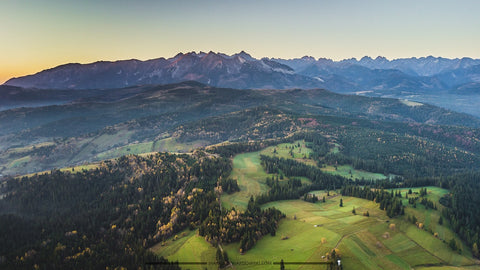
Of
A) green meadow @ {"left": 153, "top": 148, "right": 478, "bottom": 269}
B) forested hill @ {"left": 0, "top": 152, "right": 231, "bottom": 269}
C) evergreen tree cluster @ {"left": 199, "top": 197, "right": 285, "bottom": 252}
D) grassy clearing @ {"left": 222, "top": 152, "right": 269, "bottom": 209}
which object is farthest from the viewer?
grassy clearing @ {"left": 222, "top": 152, "right": 269, "bottom": 209}

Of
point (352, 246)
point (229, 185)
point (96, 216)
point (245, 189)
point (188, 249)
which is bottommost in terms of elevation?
point (96, 216)

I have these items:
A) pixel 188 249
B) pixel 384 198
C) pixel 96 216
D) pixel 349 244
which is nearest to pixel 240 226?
pixel 188 249

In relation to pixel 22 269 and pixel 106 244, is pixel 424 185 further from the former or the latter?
pixel 22 269

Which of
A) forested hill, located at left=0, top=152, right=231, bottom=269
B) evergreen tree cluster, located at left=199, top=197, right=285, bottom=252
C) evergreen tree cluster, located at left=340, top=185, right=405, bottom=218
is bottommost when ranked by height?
forested hill, located at left=0, top=152, right=231, bottom=269

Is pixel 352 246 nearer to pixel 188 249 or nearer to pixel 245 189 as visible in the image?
pixel 188 249

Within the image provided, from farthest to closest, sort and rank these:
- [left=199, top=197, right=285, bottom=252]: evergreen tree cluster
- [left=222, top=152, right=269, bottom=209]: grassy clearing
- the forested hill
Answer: [left=222, top=152, right=269, bottom=209]: grassy clearing → the forested hill → [left=199, top=197, right=285, bottom=252]: evergreen tree cluster

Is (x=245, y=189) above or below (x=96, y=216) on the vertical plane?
above

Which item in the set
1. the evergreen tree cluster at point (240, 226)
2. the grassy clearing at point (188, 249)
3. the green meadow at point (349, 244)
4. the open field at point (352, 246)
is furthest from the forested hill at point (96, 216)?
the open field at point (352, 246)

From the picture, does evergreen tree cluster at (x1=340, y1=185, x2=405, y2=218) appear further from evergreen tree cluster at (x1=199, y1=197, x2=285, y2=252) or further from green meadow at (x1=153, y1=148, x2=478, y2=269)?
evergreen tree cluster at (x1=199, y1=197, x2=285, y2=252)

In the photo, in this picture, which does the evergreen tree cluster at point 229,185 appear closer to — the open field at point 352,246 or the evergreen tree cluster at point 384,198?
the open field at point 352,246

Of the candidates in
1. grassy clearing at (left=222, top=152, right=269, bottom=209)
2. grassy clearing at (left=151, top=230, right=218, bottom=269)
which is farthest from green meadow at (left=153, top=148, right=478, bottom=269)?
grassy clearing at (left=222, top=152, right=269, bottom=209)

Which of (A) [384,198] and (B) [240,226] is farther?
(A) [384,198]
